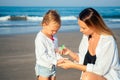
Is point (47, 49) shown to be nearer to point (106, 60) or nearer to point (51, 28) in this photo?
point (51, 28)

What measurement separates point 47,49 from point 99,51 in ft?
2.49

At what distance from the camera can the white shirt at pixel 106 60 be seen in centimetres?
403

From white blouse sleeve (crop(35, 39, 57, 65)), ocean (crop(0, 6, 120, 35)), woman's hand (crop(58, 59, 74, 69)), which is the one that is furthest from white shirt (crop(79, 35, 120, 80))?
ocean (crop(0, 6, 120, 35))

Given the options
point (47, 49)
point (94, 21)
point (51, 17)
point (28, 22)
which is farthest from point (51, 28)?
point (28, 22)

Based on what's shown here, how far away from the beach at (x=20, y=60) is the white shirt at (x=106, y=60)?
2116mm

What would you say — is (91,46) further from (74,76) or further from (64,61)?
(74,76)

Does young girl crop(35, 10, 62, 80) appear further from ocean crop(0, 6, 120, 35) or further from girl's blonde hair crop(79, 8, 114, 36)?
ocean crop(0, 6, 120, 35)

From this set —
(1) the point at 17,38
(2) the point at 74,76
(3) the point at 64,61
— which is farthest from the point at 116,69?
(1) the point at 17,38

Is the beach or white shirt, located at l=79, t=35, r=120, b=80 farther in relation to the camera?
the beach

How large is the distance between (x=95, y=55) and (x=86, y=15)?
0.54 m

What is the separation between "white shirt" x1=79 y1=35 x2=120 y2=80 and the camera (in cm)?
403

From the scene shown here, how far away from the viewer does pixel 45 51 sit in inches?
171

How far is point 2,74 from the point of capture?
21.8ft

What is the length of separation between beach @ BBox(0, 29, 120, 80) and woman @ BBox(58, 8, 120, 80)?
2.09 meters
